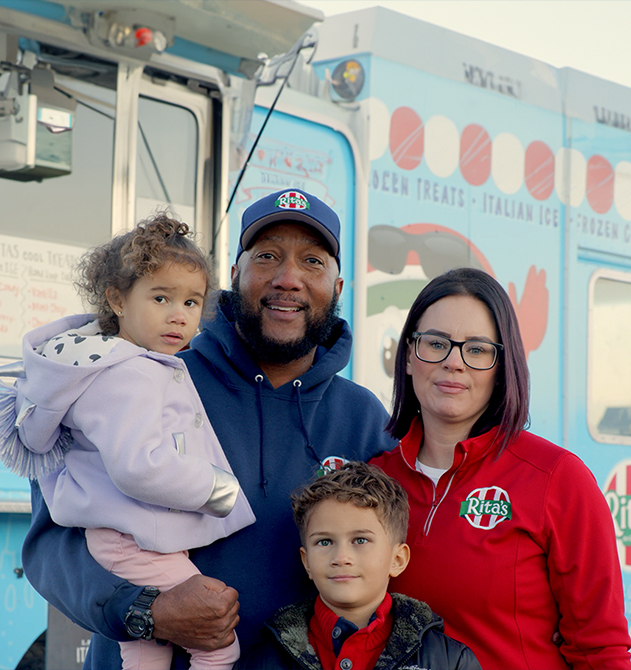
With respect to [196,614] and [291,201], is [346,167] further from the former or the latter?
[196,614]

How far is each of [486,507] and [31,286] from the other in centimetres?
195

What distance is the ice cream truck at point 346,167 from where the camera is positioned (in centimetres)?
322

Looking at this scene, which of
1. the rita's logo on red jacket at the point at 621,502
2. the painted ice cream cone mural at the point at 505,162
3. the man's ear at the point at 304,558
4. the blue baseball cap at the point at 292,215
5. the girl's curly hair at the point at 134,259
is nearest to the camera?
the man's ear at the point at 304,558

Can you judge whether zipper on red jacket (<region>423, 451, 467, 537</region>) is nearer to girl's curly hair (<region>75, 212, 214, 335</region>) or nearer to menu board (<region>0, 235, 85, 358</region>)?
girl's curly hair (<region>75, 212, 214, 335</region>)

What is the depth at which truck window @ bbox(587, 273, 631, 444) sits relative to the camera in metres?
5.36

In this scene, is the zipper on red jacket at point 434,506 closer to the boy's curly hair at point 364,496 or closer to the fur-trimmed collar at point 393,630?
the boy's curly hair at point 364,496

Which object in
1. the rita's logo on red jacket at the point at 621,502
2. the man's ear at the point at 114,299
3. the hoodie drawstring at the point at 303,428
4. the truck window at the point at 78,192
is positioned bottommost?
the rita's logo on red jacket at the point at 621,502

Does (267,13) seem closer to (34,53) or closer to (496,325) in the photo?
(34,53)

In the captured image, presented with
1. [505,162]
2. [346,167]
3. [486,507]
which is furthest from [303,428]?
[505,162]

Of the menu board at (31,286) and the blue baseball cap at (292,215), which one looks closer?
the blue baseball cap at (292,215)

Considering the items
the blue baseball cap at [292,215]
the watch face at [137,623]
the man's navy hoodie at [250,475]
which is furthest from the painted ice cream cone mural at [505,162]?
the watch face at [137,623]

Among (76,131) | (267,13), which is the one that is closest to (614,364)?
(267,13)

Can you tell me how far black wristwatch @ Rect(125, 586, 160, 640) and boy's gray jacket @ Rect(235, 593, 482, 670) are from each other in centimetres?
24

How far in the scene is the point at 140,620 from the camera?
1.94 meters
